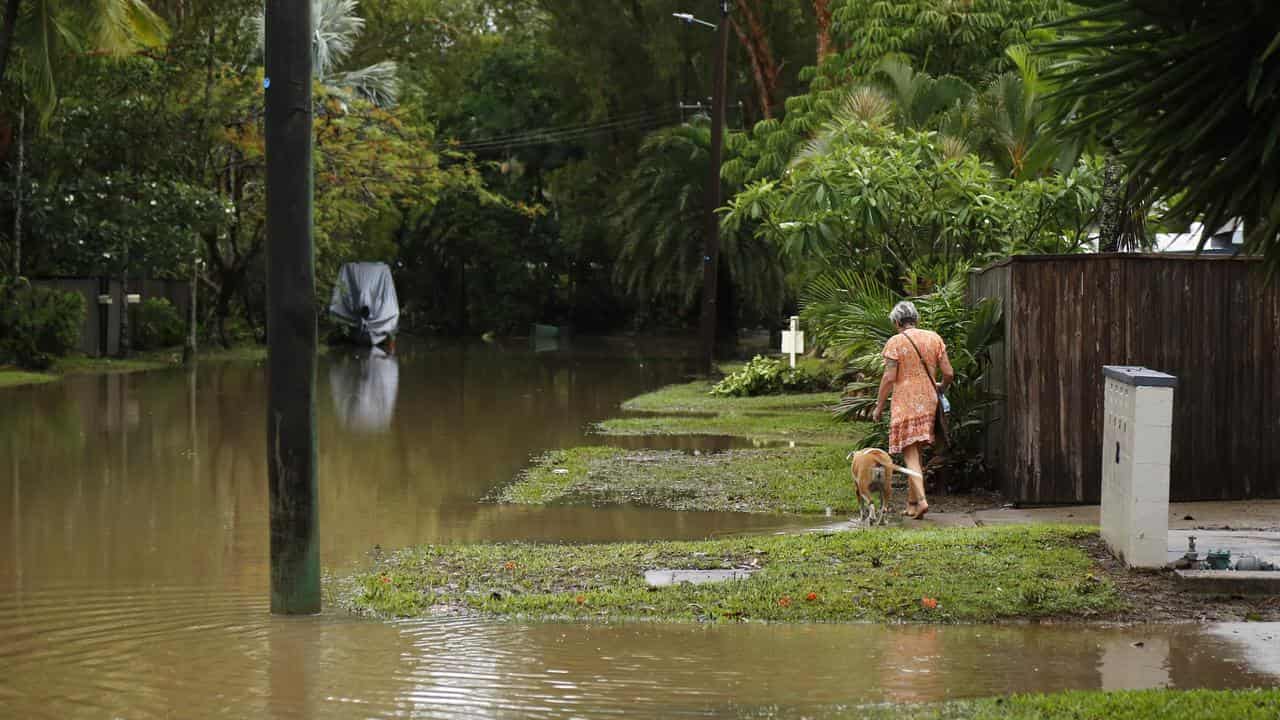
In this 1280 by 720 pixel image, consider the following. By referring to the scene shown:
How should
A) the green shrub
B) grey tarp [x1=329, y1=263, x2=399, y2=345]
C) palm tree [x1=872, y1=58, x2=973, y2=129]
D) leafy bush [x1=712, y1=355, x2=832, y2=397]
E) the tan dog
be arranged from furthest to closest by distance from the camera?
grey tarp [x1=329, y1=263, x2=399, y2=345], the green shrub, leafy bush [x1=712, y1=355, x2=832, y2=397], palm tree [x1=872, y1=58, x2=973, y2=129], the tan dog

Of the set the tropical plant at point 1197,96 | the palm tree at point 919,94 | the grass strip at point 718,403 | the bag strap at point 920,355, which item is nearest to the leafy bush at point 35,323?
the grass strip at point 718,403

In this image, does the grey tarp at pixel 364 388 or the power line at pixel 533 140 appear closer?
the grey tarp at pixel 364 388

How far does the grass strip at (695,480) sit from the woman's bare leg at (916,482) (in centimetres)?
92

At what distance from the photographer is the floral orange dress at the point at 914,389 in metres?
12.2

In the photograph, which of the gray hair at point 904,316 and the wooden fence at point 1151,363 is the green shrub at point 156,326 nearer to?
the gray hair at point 904,316

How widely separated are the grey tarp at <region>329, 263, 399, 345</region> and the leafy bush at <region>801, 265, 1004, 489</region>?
33824 mm

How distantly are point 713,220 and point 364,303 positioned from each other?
19060 millimetres

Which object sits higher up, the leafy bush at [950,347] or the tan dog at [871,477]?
the leafy bush at [950,347]

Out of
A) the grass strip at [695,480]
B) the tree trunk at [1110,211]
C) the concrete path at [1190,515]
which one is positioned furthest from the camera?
the tree trunk at [1110,211]

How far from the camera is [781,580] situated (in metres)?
8.93

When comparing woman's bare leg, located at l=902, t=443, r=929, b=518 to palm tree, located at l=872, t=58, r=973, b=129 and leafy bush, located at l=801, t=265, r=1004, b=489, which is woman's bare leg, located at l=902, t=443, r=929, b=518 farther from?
palm tree, located at l=872, t=58, r=973, b=129

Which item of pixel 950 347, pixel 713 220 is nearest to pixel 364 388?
pixel 713 220

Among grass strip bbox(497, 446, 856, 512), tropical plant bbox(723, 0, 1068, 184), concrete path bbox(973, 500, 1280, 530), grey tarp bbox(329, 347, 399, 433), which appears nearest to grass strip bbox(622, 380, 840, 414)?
grey tarp bbox(329, 347, 399, 433)

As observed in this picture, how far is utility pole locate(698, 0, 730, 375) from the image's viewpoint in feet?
110
